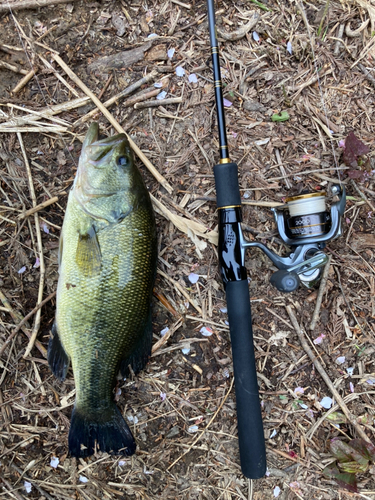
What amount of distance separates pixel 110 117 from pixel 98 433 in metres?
2.32

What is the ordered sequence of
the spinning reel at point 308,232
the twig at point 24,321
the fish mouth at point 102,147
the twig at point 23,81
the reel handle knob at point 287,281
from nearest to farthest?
1. the reel handle knob at point 287,281
2. the fish mouth at point 102,147
3. the spinning reel at point 308,232
4. the twig at point 24,321
5. the twig at point 23,81

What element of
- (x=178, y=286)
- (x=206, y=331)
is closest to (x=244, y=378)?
(x=206, y=331)

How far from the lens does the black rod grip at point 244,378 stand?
7.90 ft

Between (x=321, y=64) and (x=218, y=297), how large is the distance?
2.06 metres

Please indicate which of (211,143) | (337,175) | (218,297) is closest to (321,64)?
(337,175)

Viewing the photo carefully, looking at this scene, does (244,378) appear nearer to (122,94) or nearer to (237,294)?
(237,294)

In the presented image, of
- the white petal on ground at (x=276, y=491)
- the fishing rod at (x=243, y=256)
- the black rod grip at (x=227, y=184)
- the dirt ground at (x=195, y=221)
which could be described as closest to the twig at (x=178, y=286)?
the dirt ground at (x=195, y=221)

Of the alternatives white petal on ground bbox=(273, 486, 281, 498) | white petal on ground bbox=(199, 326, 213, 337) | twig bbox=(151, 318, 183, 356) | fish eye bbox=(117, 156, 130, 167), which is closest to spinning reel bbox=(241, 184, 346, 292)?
white petal on ground bbox=(199, 326, 213, 337)

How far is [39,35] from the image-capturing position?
8.68 ft

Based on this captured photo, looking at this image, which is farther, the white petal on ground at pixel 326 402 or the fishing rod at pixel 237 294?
the white petal on ground at pixel 326 402

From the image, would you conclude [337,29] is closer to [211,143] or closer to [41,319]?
[211,143]

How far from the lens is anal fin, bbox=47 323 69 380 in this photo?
243 centimetres

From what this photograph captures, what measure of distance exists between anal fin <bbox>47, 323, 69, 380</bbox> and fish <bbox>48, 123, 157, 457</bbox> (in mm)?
59

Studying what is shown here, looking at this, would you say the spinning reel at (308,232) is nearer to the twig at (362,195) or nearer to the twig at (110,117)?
the twig at (362,195)
